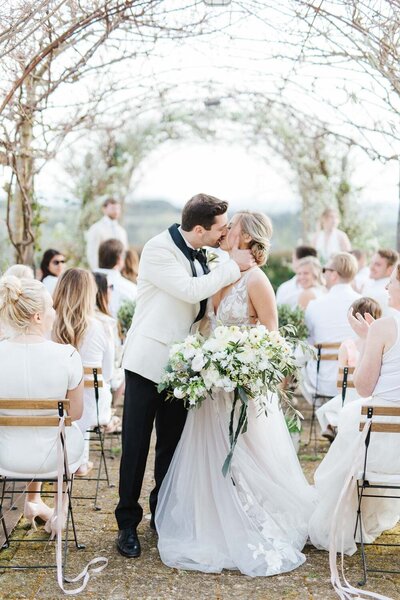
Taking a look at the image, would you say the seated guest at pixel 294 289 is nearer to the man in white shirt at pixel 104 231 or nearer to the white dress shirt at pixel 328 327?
the white dress shirt at pixel 328 327

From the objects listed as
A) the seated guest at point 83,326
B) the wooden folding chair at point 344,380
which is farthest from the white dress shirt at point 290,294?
the seated guest at point 83,326

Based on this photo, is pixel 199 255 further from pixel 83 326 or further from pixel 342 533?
pixel 342 533

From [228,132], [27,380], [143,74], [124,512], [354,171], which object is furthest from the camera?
[228,132]

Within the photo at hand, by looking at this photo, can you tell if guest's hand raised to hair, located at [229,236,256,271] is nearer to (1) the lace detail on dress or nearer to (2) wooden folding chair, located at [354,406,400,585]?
(1) the lace detail on dress

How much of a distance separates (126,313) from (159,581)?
387 centimetres

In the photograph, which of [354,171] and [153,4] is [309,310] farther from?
[354,171]

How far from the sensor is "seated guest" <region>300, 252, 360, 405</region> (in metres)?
6.57

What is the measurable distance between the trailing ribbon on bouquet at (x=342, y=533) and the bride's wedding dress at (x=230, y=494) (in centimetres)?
→ 25

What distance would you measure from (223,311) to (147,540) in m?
1.34

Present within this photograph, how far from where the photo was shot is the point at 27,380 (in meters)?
4.05

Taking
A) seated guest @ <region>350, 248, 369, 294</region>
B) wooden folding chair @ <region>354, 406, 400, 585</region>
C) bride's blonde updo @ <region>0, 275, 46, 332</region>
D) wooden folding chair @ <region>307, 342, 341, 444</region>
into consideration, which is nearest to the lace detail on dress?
wooden folding chair @ <region>354, 406, 400, 585</region>

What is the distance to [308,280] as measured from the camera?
25.4 ft

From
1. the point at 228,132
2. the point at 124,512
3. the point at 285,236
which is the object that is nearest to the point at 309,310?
the point at 124,512

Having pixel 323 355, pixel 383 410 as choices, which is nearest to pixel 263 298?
pixel 383 410
